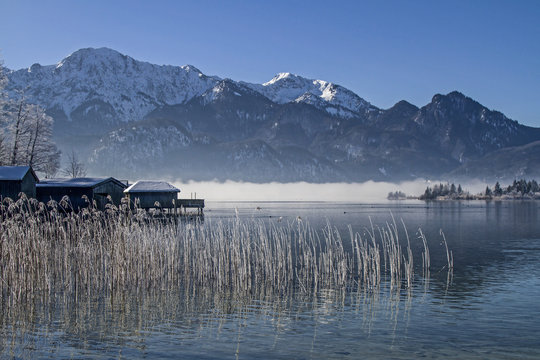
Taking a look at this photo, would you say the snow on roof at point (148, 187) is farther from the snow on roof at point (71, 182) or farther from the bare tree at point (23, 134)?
the bare tree at point (23, 134)

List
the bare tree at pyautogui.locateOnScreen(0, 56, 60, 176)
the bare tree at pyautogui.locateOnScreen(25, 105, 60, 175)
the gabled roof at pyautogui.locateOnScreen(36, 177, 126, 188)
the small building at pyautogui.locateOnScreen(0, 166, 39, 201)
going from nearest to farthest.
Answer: the small building at pyautogui.locateOnScreen(0, 166, 39, 201)
the gabled roof at pyautogui.locateOnScreen(36, 177, 126, 188)
the bare tree at pyautogui.locateOnScreen(0, 56, 60, 176)
the bare tree at pyautogui.locateOnScreen(25, 105, 60, 175)

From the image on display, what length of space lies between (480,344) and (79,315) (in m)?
15.7

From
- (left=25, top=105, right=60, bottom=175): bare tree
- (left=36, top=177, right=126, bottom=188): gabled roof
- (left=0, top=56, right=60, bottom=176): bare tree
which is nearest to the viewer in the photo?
(left=36, top=177, right=126, bottom=188): gabled roof

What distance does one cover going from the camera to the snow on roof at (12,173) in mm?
52812

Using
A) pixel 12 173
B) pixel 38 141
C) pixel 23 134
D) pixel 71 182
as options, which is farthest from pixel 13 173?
pixel 38 141

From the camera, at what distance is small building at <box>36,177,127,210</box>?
6694cm

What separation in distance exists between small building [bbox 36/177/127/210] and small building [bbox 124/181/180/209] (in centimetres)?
1042

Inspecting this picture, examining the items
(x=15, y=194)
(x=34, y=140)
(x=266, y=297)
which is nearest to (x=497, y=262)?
(x=266, y=297)

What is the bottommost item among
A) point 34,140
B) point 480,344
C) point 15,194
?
point 480,344

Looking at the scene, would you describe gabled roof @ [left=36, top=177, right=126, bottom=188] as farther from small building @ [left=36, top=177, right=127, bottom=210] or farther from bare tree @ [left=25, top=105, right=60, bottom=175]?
bare tree @ [left=25, top=105, right=60, bottom=175]

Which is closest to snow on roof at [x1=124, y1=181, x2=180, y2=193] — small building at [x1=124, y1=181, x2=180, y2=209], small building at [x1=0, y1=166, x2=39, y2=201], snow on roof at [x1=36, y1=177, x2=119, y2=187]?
small building at [x1=124, y1=181, x2=180, y2=209]

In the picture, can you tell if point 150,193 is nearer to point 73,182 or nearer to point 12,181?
point 73,182

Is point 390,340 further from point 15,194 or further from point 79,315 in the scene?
point 15,194

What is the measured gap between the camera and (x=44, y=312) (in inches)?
874
